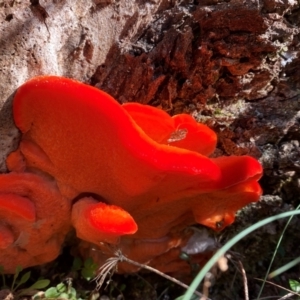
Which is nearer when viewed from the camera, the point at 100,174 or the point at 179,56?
the point at 100,174

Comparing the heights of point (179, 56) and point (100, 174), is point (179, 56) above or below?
above

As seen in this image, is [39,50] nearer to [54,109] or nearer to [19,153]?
[54,109]

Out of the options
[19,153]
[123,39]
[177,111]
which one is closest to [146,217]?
[177,111]

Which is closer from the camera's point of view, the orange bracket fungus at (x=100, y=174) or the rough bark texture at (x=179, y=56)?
the orange bracket fungus at (x=100, y=174)
